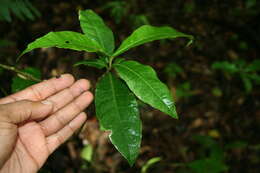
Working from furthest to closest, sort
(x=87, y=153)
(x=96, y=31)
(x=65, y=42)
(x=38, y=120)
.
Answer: (x=87, y=153) < (x=38, y=120) < (x=96, y=31) < (x=65, y=42)

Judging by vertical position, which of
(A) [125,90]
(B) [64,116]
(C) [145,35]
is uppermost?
(C) [145,35]

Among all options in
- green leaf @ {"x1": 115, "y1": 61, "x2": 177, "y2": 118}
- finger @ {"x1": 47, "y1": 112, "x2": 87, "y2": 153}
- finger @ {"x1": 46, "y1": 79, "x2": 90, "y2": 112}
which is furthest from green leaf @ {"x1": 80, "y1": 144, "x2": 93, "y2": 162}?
green leaf @ {"x1": 115, "y1": 61, "x2": 177, "y2": 118}

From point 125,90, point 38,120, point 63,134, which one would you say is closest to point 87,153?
point 63,134

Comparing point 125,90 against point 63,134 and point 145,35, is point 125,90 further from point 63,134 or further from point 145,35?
point 63,134

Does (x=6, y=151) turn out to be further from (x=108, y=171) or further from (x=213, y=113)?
(x=213, y=113)

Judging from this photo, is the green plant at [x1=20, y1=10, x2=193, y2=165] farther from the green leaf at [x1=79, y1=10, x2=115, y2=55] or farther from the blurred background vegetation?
the blurred background vegetation

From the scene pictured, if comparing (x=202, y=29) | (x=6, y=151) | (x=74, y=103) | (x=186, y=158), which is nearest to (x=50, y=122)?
(x=74, y=103)

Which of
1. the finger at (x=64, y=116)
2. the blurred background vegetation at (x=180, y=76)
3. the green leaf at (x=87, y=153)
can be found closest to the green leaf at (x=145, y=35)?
the finger at (x=64, y=116)
